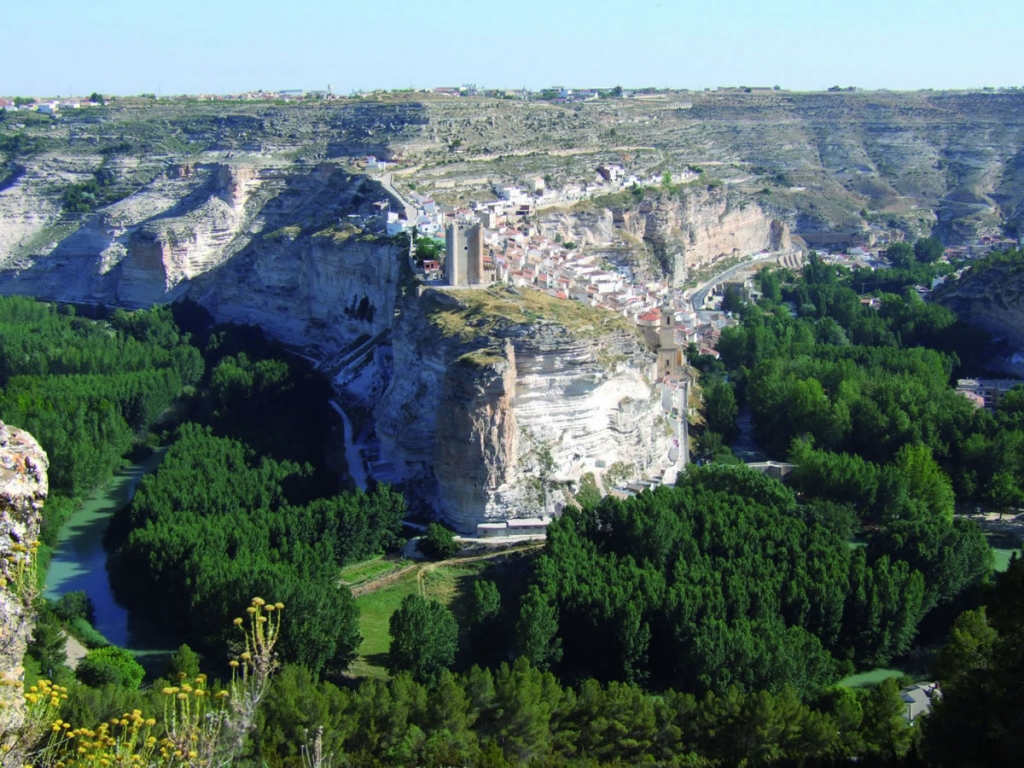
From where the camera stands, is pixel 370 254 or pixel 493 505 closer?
pixel 493 505

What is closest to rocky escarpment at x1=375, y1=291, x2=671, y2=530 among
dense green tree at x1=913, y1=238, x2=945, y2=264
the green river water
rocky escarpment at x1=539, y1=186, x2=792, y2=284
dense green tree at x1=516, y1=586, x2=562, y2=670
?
dense green tree at x1=516, y1=586, x2=562, y2=670

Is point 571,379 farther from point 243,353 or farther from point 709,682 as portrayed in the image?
point 243,353

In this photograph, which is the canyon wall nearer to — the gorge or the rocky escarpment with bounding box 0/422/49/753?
the gorge

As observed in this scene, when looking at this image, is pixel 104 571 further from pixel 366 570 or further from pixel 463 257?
pixel 463 257

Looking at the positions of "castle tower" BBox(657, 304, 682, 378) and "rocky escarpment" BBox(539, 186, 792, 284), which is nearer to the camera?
"castle tower" BBox(657, 304, 682, 378)

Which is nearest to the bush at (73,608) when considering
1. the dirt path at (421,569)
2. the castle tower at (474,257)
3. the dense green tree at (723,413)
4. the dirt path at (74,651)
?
the dirt path at (74,651)

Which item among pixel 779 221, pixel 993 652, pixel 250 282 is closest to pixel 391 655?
pixel 993 652

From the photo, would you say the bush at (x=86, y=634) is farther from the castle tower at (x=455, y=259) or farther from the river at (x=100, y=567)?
the castle tower at (x=455, y=259)
